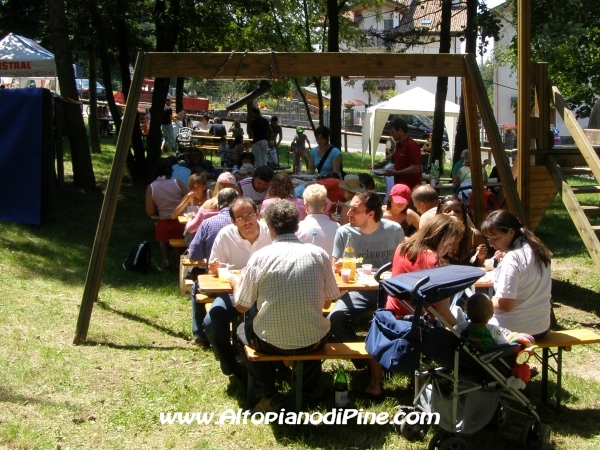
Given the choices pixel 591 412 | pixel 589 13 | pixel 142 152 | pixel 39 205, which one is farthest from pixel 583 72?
pixel 591 412

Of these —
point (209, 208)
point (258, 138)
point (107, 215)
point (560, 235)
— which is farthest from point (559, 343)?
point (258, 138)

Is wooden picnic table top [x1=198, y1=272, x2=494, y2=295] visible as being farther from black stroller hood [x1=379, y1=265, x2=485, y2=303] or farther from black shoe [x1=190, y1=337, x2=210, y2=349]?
black stroller hood [x1=379, y1=265, x2=485, y2=303]

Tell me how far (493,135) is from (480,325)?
2.92 m

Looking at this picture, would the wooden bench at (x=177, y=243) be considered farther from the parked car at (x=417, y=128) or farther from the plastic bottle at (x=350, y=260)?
the parked car at (x=417, y=128)

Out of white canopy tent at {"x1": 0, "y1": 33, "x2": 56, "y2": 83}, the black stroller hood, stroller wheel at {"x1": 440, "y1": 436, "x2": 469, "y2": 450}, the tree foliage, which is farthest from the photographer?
the tree foliage

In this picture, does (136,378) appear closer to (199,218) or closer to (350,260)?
(350,260)

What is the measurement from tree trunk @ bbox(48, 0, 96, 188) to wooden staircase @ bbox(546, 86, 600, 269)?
7.85 metres

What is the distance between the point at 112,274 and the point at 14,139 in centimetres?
278

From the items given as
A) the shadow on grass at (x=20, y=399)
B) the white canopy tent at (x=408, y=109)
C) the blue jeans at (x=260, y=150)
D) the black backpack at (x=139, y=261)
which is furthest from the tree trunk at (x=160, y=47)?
the shadow on grass at (x=20, y=399)

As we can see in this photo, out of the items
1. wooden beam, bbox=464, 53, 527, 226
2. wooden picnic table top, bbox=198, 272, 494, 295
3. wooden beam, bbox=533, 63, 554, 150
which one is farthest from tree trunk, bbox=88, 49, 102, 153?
wooden picnic table top, bbox=198, 272, 494, 295

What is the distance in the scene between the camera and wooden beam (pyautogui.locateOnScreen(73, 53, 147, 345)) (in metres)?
6.36

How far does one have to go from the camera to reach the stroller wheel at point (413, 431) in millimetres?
4504

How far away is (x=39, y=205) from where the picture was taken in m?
10.5

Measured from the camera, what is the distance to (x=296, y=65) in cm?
678
